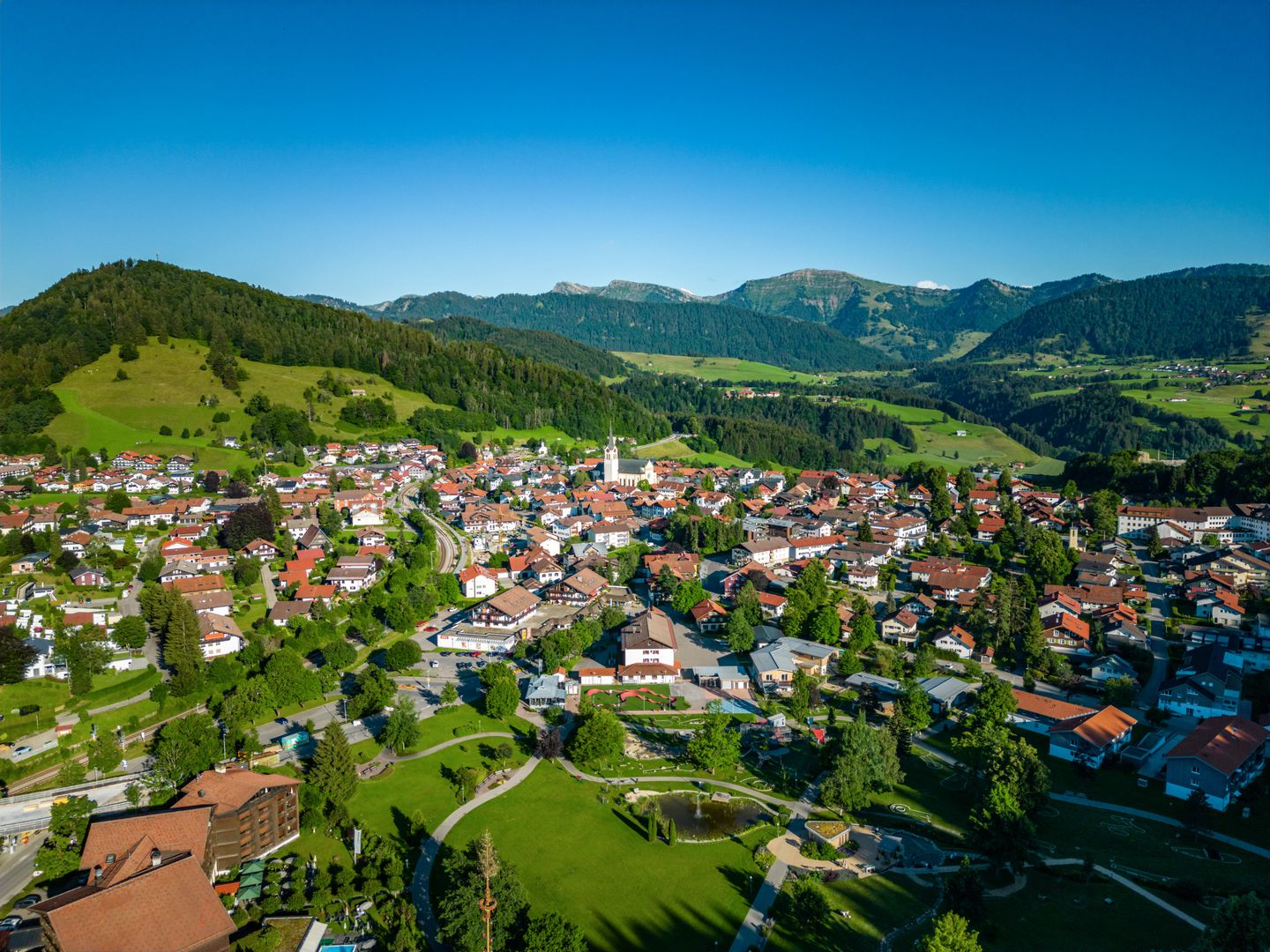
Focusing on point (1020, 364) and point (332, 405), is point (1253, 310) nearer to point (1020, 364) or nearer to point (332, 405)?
point (1020, 364)

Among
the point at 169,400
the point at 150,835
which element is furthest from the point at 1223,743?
the point at 169,400

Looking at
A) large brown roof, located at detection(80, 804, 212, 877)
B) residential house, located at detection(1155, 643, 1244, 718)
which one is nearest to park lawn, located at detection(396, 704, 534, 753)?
large brown roof, located at detection(80, 804, 212, 877)

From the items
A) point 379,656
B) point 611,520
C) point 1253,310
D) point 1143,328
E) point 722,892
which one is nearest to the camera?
point 722,892

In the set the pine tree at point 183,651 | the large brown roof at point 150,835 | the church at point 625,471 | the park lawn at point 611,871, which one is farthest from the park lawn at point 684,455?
the large brown roof at point 150,835

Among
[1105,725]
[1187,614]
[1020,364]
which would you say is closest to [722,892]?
[1105,725]

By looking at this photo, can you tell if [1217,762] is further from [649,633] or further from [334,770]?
[334,770]

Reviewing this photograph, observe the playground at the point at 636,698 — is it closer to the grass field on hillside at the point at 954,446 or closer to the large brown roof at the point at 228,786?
the large brown roof at the point at 228,786
